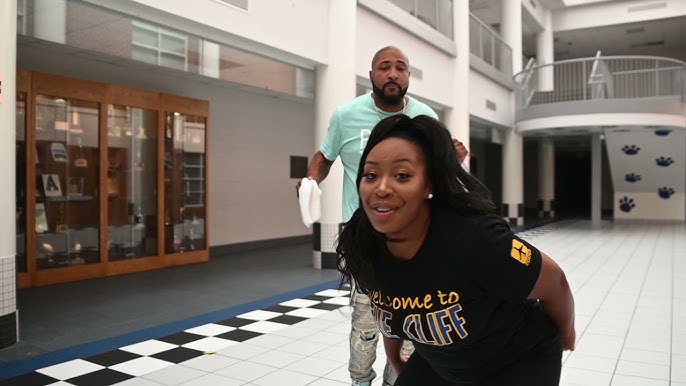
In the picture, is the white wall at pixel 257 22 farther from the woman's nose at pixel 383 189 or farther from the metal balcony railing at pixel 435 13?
the woman's nose at pixel 383 189

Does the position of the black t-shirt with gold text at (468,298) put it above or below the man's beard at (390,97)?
below

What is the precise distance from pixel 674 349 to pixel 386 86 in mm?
3009

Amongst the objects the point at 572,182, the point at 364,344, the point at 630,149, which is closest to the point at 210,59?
the point at 364,344

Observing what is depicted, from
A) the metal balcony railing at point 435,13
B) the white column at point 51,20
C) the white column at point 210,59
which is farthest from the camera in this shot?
the metal balcony railing at point 435,13

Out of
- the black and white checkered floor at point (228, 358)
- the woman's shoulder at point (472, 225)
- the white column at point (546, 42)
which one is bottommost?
the black and white checkered floor at point (228, 358)

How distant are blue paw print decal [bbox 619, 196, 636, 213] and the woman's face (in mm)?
17342

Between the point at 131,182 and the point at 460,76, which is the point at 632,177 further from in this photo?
the point at 131,182

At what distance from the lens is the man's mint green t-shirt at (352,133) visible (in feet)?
6.98

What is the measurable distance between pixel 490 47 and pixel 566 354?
37.6 feet

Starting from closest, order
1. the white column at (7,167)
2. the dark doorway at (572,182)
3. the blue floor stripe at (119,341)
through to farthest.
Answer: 1. the blue floor stripe at (119,341)
2. the white column at (7,167)
3. the dark doorway at (572,182)

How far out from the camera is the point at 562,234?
12.2 m

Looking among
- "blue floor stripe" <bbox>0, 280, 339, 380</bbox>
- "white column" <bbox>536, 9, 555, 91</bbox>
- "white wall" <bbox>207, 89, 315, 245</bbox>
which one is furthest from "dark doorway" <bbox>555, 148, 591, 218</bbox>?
"blue floor stripe" <bbox>0, 280, 339, 380</bbox>

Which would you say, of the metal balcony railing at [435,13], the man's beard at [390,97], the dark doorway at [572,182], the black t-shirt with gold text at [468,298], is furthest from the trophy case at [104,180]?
the dark doorway at [572,182]

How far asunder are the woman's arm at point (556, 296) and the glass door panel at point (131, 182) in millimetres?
6212
